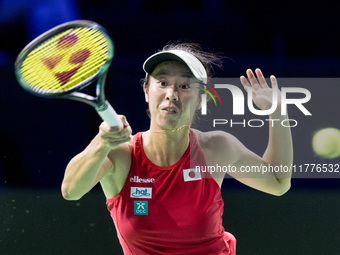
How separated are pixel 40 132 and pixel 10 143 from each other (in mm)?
172

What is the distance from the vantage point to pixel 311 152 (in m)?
3.26

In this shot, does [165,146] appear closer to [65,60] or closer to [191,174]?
[191,174]

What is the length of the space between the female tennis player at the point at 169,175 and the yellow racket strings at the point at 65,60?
0.27 m

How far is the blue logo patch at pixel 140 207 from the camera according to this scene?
2.18 m

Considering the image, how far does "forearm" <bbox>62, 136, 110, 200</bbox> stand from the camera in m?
1.87

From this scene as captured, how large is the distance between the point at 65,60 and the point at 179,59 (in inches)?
16.2

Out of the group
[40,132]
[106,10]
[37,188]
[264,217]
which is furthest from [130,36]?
[264,217]

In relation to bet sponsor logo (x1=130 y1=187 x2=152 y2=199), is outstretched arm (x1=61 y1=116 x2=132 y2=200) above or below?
above

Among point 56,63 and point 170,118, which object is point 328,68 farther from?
point 56,63

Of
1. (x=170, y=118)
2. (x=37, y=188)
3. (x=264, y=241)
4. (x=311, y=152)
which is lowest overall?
(x=264, y=241)

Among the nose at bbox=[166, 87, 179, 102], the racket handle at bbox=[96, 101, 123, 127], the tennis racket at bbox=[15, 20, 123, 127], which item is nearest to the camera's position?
the racket handle at bbox=[96, 101, 123, 127]

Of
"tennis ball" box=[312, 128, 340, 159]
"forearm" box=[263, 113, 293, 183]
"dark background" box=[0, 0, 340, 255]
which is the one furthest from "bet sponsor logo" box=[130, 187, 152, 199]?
"tennis ball" box=[312, 128, 340, 159]

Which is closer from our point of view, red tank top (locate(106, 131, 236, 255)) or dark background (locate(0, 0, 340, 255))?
red tank top (locate(106, 131, 236, 255))

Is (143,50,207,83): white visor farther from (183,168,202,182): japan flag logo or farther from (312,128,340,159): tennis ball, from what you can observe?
(312,128,340,159): tennis ball
